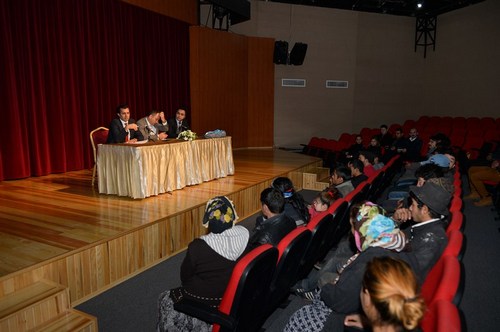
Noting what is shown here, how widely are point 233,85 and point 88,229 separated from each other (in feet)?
22.7

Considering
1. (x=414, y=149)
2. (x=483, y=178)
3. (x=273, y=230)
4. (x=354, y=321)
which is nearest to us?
(x=354, y=321)

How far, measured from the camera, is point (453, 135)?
8.77 m

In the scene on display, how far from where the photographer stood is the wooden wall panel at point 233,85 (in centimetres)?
877

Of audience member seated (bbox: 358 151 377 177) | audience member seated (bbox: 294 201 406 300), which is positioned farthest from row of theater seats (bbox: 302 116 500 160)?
audience member seated (bbox: 294 201 406 300)

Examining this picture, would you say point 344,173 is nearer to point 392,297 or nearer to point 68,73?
point 392,297

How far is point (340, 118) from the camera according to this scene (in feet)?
37.4

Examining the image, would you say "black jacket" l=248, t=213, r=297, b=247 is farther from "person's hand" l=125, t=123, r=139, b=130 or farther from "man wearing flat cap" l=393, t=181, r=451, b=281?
"person's hand" l=125, t=123, r=139, b=130

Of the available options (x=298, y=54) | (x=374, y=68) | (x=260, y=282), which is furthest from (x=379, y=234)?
(x=374, y=68)

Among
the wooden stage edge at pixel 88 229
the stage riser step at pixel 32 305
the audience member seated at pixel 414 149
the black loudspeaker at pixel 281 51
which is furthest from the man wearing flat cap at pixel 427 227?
the black loudspeaker at pixel 281 51

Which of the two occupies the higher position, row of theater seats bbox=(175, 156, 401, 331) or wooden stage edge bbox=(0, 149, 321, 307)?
row of theater seats bbox=(175, 156, 401, 331)

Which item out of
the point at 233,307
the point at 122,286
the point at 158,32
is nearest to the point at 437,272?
the point at 233,307

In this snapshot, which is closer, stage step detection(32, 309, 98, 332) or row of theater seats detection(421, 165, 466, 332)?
row of theater seats detection(421, 165, 466, 332)

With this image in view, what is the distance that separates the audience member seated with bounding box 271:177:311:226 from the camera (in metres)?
3.06

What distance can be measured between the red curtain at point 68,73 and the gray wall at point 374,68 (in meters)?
3.43
